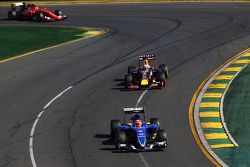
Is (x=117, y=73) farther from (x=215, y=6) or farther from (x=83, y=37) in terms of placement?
(x=215, y=6)

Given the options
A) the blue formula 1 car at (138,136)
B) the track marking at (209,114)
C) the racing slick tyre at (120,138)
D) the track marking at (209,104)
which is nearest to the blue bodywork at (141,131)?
the blue formula 1 car at (138,136)

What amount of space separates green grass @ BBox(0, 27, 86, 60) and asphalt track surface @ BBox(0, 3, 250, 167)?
266cm

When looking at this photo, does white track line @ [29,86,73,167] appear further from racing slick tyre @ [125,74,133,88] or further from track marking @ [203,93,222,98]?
track marking @ [203,93,222,98]

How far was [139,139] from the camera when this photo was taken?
3459 centimetres

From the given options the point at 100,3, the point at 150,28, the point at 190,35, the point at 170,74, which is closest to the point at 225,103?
the point at 170,74

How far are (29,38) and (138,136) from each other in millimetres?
36275

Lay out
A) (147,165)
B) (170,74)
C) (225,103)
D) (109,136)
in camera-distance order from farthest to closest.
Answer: (170,74), (225,103), (109,136), (147,165)

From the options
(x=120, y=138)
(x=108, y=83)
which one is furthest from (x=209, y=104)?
(x=120, y=138)

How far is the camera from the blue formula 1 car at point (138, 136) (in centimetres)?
3459

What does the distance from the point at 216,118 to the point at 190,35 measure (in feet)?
86.9

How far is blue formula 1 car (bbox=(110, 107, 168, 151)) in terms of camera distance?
34594 mm

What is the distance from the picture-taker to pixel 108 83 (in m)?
Result: 49.4

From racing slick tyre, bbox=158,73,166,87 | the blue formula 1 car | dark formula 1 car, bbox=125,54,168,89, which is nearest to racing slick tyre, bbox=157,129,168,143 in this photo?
the blue formula 1 car

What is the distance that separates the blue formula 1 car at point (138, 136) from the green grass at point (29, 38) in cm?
2674
